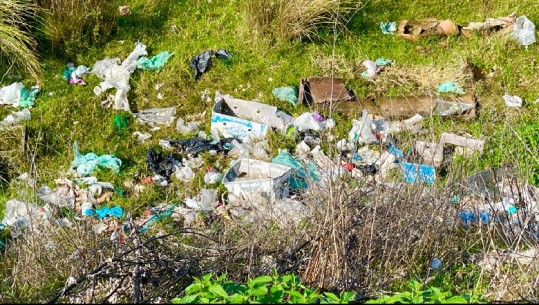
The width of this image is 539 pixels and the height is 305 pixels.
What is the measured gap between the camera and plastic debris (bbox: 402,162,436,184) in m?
4.35

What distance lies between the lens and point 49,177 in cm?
564

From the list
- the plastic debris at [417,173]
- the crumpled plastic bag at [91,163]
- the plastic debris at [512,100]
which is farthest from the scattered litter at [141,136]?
the plastic debris at [512,100]

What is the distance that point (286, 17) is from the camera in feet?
22.1

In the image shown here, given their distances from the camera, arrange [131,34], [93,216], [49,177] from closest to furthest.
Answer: [93,216]
[49,177]
[131,34]

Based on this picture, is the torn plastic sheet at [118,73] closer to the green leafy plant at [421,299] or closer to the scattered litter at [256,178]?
the scattered litter at [256,178]

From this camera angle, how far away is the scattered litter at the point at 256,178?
5273mm

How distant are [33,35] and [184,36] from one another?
1.34 meters

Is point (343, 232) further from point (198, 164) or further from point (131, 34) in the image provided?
point (131, 34)

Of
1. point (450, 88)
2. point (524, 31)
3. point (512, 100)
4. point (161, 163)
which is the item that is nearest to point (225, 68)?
point (161, 163)

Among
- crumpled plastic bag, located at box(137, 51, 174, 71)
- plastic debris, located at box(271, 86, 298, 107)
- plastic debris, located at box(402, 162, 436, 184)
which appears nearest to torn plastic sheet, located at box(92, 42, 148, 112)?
crumpled plastic bag, located at box(137, 51, 174, 71)

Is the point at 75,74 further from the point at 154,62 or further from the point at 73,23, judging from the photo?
the point at 154,62

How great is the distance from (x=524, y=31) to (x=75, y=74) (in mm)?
4022

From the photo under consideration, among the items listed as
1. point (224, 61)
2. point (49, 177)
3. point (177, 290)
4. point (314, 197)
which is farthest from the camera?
point (224, 61)

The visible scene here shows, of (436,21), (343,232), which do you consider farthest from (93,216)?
(436,21)
